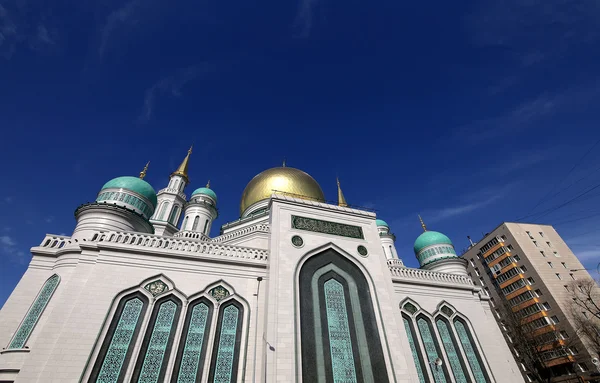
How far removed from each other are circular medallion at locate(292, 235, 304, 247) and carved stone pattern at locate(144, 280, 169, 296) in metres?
4.10

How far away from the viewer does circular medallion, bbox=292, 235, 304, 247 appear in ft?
31.4

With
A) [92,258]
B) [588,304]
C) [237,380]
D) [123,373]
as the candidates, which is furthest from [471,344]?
[588,304]

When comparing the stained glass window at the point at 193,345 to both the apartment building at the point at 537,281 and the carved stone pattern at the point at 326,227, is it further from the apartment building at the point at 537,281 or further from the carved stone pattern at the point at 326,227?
the apartment building at the point at 537,281

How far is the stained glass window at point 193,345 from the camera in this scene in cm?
704

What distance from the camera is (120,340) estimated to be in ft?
23.0

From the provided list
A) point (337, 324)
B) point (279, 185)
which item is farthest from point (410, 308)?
point (279, 185)

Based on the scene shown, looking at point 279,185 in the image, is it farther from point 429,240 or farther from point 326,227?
point 429,240

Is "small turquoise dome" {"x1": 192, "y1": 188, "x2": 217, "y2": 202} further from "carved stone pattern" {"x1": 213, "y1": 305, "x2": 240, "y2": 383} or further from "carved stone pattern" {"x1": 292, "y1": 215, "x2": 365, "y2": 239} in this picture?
"carved stone pattern" {"x1": 213, "y1": 305, "x2": 240, "y2": 383}

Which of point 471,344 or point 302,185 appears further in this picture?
point 302,185

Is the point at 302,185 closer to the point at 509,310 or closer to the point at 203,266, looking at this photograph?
the point at 203,266

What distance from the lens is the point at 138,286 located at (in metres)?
7.91

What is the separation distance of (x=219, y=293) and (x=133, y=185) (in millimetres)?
Result: 7200

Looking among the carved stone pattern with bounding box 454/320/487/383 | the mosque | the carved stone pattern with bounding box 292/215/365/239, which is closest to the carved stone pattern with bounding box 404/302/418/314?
the mosque

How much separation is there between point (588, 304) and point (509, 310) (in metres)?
6.86
